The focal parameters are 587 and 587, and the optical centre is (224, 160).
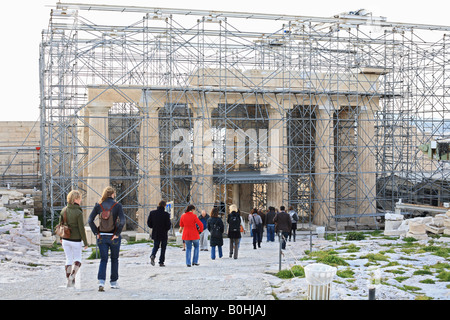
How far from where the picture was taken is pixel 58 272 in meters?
11.1

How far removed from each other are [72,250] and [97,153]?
15.9 meters

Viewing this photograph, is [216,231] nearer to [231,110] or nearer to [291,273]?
[291,273]

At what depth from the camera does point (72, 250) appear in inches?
344

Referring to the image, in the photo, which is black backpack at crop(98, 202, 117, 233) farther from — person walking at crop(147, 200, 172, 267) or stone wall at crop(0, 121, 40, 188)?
stone wall at crop(0, 121, 40, 188)

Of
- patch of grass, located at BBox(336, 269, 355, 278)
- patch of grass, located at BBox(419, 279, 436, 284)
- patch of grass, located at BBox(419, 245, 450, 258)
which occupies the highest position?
patch of grass, located at BBox(419, 245, 450, 258)

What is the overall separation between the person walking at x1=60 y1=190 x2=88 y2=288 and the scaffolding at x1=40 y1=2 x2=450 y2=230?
44.4 feet

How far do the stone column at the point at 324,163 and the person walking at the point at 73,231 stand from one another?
62.3ft

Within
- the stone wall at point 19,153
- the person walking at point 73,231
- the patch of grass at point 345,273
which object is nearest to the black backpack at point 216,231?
the patch of grass at point 345,273

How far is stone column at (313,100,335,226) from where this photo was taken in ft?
88.3

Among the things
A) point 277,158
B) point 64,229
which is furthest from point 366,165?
point 64,229

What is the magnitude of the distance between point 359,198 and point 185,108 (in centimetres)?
945

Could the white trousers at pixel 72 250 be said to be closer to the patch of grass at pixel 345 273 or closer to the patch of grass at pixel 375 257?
the patch of grass at pixel 345 273

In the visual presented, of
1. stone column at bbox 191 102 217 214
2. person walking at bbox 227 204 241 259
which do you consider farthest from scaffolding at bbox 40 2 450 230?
person walking at bbox 227 204 241 259
